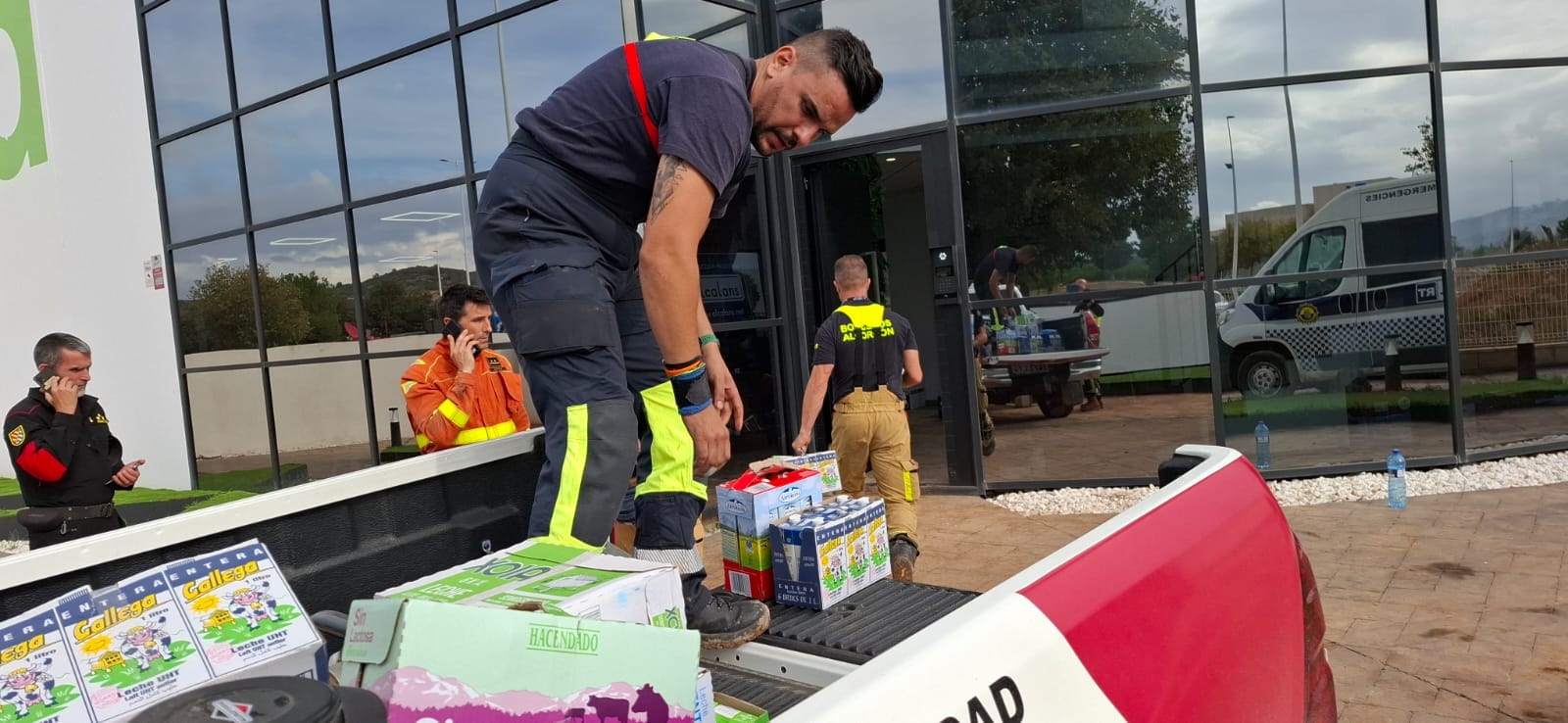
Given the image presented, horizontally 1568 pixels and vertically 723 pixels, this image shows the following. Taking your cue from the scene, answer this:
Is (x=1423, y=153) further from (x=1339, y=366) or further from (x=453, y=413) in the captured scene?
(x=453, y=413)

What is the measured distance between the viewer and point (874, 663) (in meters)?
0.90

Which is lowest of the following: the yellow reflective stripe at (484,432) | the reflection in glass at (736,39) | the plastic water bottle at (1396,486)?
the plastic water bottle at (1396,486)

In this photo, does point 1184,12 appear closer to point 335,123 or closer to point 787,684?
point 787,684

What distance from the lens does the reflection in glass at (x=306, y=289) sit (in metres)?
9.23

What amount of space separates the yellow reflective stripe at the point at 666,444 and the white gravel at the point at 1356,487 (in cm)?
479

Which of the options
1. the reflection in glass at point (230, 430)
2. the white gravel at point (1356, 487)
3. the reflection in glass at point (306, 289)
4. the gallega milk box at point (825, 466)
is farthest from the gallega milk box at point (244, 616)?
the reflection in glass at point (230, 430)

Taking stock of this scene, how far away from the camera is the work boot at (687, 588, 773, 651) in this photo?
2.29 metres

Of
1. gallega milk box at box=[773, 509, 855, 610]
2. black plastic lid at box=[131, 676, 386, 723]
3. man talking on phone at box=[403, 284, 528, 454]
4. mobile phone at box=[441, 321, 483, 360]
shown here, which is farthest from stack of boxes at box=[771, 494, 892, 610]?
mobile phone at box=[441, 321, 483, 360]

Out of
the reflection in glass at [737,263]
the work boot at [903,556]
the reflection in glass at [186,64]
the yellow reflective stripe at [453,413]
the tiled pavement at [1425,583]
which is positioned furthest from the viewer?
the reflection in glass at [186,64]

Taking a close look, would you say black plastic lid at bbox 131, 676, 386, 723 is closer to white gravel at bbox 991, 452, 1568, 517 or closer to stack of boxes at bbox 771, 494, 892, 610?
stack of boxes at bbox 771, 494, 892, 610

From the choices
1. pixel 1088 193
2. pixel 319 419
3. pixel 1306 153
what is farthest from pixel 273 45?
pixel 1306 153

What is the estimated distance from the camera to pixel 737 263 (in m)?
7.52

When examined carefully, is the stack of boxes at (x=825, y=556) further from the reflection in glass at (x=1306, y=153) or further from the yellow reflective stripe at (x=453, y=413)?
the reflection in glass at (x=1306, y=153)

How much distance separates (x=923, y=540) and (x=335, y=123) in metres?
6.89
